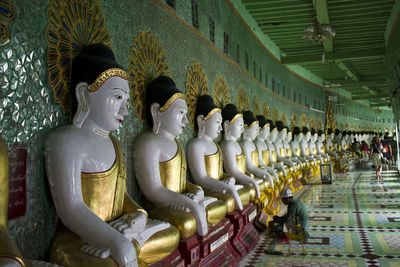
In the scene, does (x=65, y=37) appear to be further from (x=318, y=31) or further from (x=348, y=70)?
(x=348, y=70)

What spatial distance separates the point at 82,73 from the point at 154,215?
1384 millimetres

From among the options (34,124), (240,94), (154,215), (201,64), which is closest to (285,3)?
(240,94)

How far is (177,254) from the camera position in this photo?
3.03 meters

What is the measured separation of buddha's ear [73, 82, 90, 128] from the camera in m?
2.74

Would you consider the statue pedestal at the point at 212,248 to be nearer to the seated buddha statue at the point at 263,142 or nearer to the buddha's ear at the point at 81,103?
the buddha's ear at the point at 81,103

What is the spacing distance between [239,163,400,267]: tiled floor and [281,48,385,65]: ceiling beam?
4813 mm

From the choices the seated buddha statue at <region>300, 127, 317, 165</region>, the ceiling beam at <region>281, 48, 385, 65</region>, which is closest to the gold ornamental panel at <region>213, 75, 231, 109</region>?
the seated buddha statue at <region>300, 127, 317, 165</region>

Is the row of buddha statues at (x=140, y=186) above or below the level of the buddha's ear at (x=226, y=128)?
below

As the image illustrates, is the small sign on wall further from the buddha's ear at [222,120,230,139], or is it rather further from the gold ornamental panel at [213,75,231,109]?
the gold ornamental panel at [213,75,231,109]

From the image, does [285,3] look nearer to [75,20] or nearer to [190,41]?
[190,41]

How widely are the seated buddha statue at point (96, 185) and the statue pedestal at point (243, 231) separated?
5.64ft

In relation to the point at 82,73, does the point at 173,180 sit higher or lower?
lower

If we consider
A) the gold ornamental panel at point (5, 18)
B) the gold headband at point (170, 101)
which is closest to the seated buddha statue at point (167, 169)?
A: the gold headband at point (170, 101)

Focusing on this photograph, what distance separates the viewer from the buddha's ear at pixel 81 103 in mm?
2744
